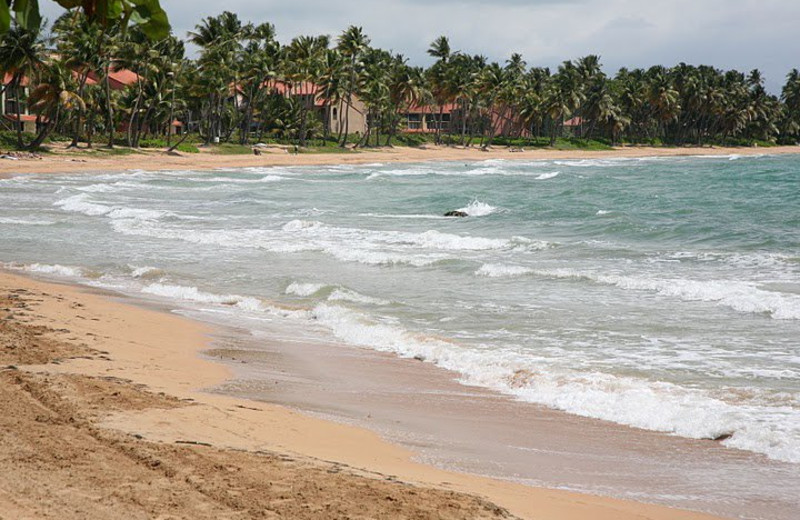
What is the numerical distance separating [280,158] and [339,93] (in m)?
18.3

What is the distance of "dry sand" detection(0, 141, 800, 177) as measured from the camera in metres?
56.8

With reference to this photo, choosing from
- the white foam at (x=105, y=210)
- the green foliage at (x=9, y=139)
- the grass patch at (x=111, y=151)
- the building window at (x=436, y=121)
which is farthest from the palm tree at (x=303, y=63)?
the white foam at (x=105, y=210)

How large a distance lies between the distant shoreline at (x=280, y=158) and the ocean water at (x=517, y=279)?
15.9m

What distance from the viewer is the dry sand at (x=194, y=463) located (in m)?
4.71

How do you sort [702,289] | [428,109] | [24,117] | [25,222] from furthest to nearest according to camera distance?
[428,109]
[24,117]
[25,222]
[702,289]

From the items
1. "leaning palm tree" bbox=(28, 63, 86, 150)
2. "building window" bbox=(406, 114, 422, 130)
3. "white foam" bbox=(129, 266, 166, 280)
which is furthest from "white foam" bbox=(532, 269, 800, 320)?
"building window" bbox=(406, 114, 422, 130)

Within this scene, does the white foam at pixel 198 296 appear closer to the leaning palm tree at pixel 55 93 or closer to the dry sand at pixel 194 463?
the dry sand at pixel 194 463

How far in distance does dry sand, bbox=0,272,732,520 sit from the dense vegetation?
1062 inches

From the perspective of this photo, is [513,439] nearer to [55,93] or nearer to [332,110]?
[55,93]

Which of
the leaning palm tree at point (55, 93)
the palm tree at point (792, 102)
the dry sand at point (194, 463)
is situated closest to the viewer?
the dry sand at point (194, 463)

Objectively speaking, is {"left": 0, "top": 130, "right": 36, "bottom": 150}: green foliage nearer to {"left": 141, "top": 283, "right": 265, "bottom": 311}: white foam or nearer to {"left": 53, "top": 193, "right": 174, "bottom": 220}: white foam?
{"left": 53, "top": 193, "right": 174, "bottom": 220}: white foam

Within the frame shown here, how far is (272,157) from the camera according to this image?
77500 millimetres

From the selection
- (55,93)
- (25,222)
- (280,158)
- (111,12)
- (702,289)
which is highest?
(55,93)

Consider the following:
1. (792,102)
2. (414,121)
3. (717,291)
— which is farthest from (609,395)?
(792,102)
